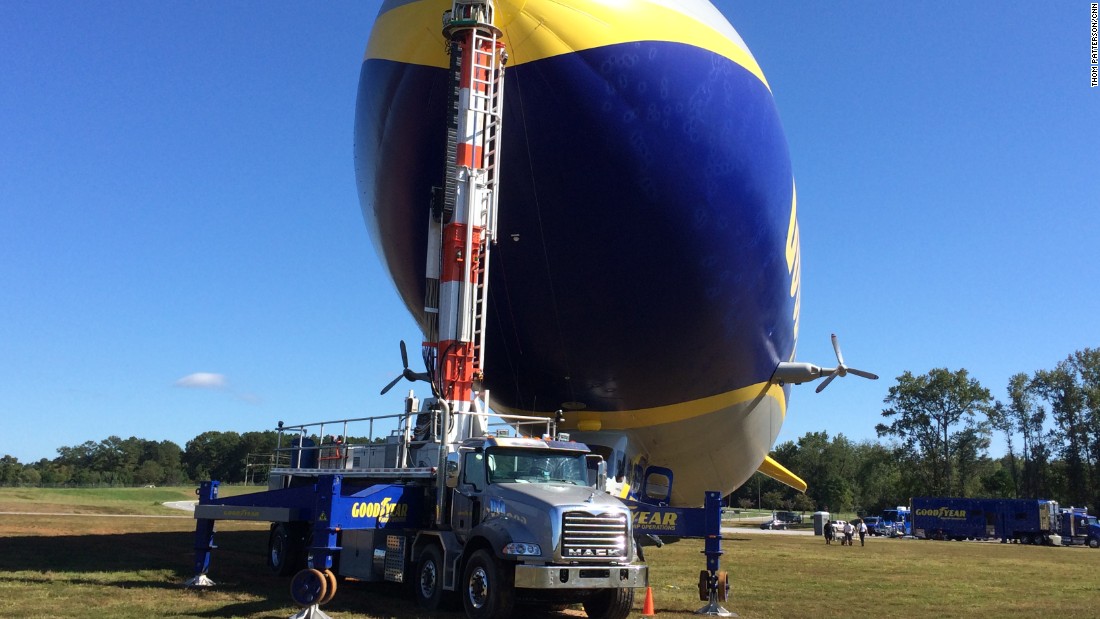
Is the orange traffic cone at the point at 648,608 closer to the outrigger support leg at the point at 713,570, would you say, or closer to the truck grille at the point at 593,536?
the outrigger support leg at the point at 713,570

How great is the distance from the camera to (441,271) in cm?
1303

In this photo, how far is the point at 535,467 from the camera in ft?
34.5

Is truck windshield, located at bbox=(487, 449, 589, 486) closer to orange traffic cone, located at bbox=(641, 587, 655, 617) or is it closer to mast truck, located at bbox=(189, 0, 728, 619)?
mast truck, located at bbox=(189, 0, 728, 619)

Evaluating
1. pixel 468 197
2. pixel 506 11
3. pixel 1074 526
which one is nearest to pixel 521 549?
pixel 468 197

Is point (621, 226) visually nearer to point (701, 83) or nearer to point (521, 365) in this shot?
point (701, 83)

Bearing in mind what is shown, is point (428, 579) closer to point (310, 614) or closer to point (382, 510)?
point (382, 510)

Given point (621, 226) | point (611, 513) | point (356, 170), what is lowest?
point (611, 513)

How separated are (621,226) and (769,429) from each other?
8542 mm

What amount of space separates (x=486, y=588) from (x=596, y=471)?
7.66 feet

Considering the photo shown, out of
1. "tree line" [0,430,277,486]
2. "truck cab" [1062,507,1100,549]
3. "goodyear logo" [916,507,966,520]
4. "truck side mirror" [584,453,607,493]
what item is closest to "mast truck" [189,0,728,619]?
"truck side mirror" [584,453,607,493]

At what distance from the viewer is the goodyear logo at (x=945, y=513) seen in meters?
49.1

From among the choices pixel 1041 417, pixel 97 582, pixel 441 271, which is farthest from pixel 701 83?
pixel 1041 417

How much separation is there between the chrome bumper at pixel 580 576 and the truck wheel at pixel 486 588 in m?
0.22

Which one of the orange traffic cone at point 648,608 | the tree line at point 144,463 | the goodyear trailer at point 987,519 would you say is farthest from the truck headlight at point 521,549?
the tree line at point 144,463
